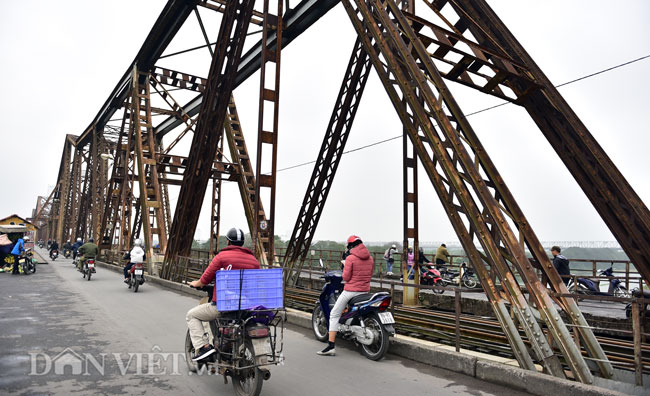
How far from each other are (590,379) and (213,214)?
1605cm

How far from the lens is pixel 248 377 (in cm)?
411

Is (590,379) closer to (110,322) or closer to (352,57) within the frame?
(110,322)

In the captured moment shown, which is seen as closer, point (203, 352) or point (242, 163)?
point (203, 352)

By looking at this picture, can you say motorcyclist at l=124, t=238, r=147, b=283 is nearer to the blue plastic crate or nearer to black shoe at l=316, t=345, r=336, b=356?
black shoe at l=316, t=345, r=336, b=356

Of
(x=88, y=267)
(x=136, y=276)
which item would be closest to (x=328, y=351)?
(x=136, y=276)

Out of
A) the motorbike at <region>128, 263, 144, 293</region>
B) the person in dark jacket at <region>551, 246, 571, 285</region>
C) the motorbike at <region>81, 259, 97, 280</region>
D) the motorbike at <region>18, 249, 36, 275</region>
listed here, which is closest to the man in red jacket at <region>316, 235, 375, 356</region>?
the person in dark jacket at <region>551, 246, 571, 285</region>

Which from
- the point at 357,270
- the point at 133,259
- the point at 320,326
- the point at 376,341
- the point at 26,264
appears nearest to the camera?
the point at 376,341

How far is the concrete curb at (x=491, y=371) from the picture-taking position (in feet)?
13.3

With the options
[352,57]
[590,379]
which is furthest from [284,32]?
[590,379]

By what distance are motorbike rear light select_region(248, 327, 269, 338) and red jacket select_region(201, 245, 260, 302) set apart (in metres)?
0.62

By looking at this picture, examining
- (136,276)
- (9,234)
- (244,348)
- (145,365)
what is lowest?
(145,365)

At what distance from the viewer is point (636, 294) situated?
8.21m

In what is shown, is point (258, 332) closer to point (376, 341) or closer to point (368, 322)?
point (376, 341)

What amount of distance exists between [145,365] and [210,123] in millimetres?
9175
